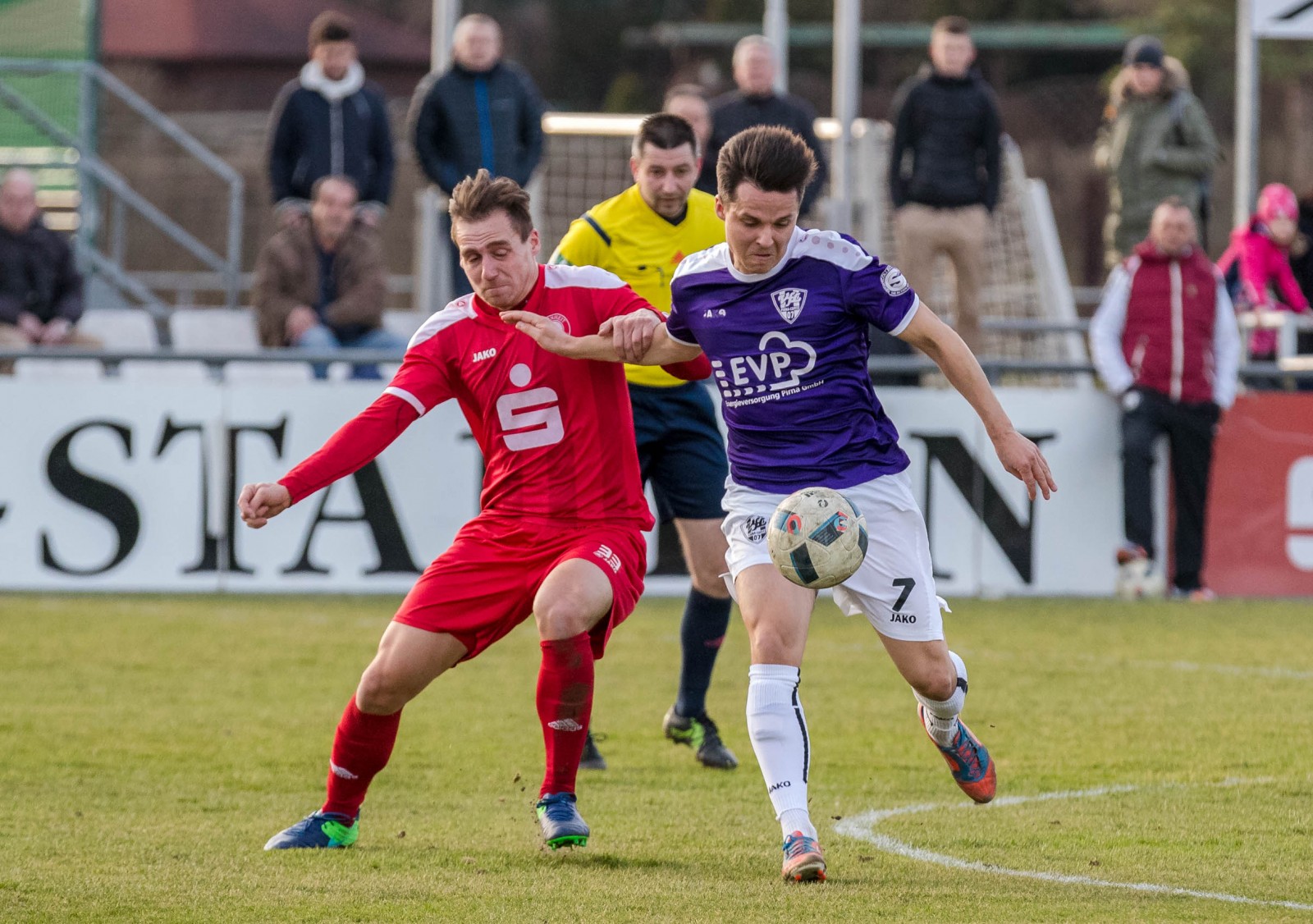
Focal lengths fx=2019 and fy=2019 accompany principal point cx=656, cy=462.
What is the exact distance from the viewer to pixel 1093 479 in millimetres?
12312

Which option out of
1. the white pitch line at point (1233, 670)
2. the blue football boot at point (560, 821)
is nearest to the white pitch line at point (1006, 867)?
the blue football boot at point (560, 821)

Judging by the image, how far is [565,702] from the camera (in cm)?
566

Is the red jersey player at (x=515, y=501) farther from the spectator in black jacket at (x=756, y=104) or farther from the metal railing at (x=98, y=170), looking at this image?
the metal railing at (x=98, y=170)

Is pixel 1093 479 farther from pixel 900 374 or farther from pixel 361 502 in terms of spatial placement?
pixel 361 502

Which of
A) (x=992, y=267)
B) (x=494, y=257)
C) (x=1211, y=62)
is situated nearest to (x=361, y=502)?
(x=494, y=257)

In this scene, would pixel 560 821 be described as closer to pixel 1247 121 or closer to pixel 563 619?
pixel 563 619

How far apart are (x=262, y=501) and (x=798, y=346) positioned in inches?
59.3

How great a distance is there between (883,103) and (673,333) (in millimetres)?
30068

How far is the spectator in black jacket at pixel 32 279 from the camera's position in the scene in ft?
44.4

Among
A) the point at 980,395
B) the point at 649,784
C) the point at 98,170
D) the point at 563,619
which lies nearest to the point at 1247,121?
the point at 98,170

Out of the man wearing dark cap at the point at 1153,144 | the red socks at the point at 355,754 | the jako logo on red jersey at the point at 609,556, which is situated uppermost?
the man wearing dark cap at the point at 1153,144

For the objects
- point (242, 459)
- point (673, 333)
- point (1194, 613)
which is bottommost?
point (1194, 613)

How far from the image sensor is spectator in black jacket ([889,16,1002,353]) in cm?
1330

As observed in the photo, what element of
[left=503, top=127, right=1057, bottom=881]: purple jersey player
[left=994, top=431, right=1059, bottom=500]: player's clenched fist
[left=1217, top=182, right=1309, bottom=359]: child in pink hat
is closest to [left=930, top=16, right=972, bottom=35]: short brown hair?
[left=1217, top=182, right=1309, bottom=359]: child in pink hat
